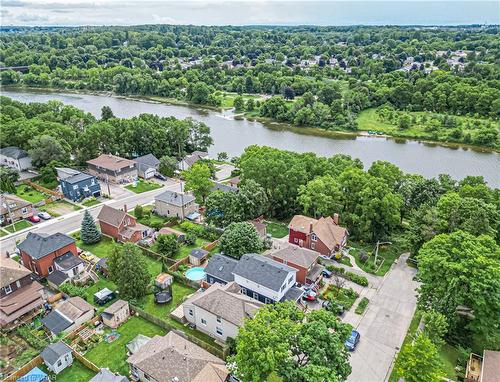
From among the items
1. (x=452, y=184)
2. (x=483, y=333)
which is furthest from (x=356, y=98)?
(x=483, y=333)

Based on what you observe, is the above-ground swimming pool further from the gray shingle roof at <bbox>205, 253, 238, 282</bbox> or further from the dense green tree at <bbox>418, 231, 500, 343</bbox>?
the dense green tree at <bbox>418, 231, 500, 343</bbox>

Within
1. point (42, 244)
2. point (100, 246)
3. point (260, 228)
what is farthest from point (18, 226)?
point (260, 228)

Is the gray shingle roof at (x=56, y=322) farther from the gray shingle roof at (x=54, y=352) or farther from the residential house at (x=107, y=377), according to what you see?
the residential house at (x=107, y=377)

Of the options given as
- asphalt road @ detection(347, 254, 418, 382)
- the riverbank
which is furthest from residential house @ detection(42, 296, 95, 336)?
the riverbank

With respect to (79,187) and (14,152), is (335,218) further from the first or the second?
(14,152)

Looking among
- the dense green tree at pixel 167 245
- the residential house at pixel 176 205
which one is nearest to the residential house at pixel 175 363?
the dense green tree at pixel 167 245
